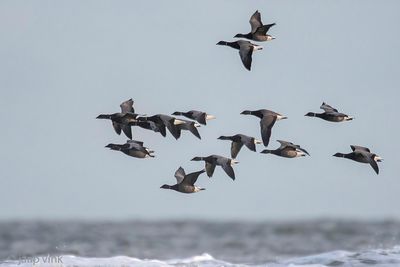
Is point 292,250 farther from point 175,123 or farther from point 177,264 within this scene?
point 175,123

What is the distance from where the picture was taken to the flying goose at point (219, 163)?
26.3 metres

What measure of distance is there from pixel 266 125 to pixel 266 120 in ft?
0.58

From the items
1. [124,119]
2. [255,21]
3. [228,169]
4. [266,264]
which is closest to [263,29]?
[255,21]

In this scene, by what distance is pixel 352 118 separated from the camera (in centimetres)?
2664

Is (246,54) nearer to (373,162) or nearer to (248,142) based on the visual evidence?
(248,142)

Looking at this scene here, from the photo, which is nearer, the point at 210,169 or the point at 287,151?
the point at 210,169

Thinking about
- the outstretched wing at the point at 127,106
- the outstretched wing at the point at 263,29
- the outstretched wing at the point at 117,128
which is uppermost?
the outstretched wing at the point at 263,29

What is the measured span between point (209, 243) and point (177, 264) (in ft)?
68.2

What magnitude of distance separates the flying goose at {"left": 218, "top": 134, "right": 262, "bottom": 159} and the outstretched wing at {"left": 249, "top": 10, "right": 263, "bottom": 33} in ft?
7.74

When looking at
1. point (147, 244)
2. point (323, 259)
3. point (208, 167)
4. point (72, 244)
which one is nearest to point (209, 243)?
point (147, 244)

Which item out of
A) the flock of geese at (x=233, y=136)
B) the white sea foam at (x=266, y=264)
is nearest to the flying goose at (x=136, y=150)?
the flock of geese at (x=233, y=136)

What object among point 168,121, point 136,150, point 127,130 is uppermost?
point 127,130

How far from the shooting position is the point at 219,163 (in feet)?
87.6

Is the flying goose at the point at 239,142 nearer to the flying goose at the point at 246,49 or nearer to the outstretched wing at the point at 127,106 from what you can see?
the flying goose at the point at 246,49
